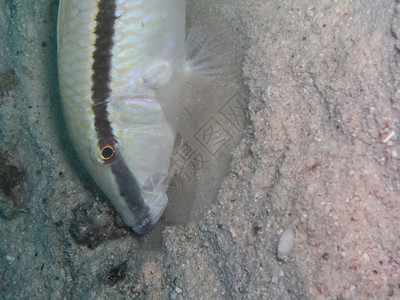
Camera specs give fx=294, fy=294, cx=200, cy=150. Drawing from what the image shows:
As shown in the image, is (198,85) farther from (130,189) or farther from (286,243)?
(286,243)

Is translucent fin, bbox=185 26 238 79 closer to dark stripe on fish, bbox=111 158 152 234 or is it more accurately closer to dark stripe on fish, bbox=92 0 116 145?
dark stripe on fish, bbox=92 0 116 145

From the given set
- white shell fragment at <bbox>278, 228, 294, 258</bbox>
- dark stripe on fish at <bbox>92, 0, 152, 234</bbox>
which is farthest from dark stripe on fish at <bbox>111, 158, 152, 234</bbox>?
white shell fragment at <bbox>278, 228, 294, 258</bbox>

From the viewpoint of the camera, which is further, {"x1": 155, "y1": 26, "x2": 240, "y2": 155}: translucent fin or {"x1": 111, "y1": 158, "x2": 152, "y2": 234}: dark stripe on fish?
{"x1": 155, "y1": 26, "x2": 240, "y2": 155}: translucent fin

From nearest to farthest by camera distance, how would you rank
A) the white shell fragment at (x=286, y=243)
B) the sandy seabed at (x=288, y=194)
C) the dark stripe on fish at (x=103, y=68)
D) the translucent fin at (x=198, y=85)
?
the sandy seabed at (x=288, y=194), the white shell fragment at (x=286, y=243), the dark stripe on fish at (x=103, y=68), the translucent fin at (x=198, y=85)

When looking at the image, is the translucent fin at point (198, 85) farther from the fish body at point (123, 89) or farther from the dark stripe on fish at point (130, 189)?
the dark stripe on fish at point (130, 189)

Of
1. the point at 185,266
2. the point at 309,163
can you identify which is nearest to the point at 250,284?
the point at 185,266

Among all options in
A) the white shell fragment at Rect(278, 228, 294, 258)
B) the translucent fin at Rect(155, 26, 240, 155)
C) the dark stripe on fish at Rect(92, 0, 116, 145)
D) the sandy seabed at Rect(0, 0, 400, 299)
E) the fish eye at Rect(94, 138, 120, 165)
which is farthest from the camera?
the translucent fin at Rect(155, 26, 240, 155)

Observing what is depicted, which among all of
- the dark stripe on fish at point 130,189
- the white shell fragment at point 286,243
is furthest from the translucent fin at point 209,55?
the white shell fragment at point 286,243

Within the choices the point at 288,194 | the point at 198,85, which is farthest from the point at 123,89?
the point at 288,194
